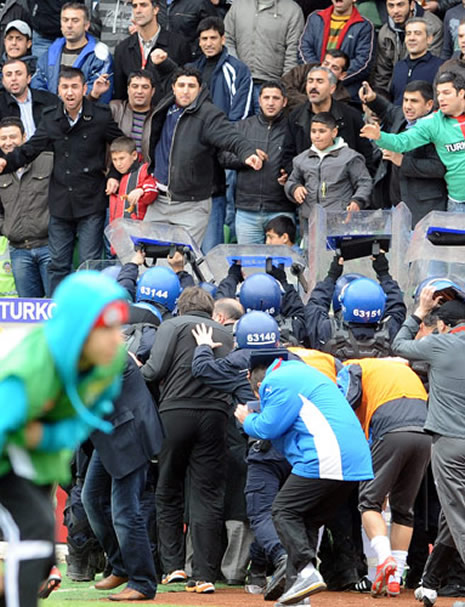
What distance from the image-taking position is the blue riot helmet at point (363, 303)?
412 inches

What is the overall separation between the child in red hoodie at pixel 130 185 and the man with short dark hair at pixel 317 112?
1.46 metres

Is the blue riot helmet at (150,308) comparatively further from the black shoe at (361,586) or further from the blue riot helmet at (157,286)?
the black shoe at (361,586)

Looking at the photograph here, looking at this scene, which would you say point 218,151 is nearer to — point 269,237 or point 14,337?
point 269,237

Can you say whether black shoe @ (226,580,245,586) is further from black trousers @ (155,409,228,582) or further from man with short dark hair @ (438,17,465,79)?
man with short dark hair @ (438,17,465,79)

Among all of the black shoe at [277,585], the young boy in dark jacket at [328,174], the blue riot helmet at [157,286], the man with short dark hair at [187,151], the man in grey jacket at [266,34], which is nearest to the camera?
the black shoe at [277,585]

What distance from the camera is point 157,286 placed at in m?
11.0

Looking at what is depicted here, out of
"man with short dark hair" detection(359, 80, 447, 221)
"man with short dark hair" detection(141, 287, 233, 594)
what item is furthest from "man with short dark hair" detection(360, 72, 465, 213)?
"man with short dark hair" detection(141, 287, 233, 594)

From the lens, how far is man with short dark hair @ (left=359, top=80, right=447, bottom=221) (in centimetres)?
1347

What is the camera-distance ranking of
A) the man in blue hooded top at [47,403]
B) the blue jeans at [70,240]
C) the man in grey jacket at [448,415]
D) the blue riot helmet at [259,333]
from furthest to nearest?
the blue jeans at [70,240], the blue riot helmet at [259,333], the man in grey jacket at [448,415], the man in blue hooded top at [47,403]

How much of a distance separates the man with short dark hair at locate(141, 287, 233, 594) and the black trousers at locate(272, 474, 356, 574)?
1.58 metres

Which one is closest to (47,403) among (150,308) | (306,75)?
(150,308)

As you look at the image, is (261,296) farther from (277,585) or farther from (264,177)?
(264,177)

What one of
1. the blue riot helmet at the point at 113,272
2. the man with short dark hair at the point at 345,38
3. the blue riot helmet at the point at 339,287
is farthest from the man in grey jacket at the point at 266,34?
the blue riot helmet at the point at 339,287

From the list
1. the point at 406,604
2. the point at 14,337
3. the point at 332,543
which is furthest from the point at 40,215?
the point at 14,337
